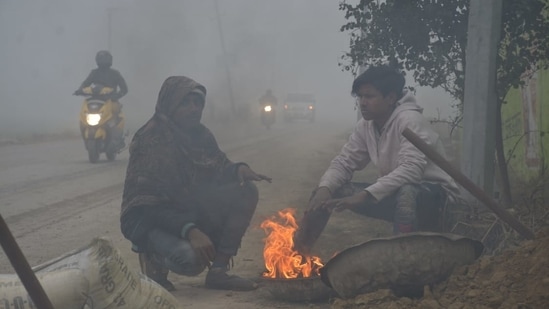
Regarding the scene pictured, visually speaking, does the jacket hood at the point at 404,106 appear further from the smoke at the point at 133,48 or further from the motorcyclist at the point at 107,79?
the smoke at the point at 133,48

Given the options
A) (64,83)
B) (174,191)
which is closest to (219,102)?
(64,83)

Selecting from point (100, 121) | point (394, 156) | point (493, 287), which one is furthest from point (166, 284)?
point (100, 121)

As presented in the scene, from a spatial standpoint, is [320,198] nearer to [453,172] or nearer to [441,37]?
[453,172]

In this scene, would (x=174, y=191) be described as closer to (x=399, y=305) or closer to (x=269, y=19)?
(x=399, y=305)

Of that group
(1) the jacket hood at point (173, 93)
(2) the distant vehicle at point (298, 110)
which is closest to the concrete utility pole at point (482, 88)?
(1) the jacket hood at point (173, 93)

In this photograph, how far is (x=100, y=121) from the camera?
44.0 ft

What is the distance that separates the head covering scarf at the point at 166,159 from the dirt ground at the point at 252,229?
0.77m

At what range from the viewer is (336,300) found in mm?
4082

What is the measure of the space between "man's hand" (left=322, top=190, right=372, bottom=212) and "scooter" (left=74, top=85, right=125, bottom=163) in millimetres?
9582

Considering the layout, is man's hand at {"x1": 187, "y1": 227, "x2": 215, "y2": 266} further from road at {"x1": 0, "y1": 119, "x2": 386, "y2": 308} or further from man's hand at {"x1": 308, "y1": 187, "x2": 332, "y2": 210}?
man's hand at {"x1": 308, "y1": 187, "x2": 332, "y2": 210}

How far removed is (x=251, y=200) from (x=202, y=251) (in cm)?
89

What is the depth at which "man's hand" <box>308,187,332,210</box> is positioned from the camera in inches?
188

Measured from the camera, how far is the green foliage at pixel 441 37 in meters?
6.09

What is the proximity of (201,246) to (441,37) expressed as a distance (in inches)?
149
